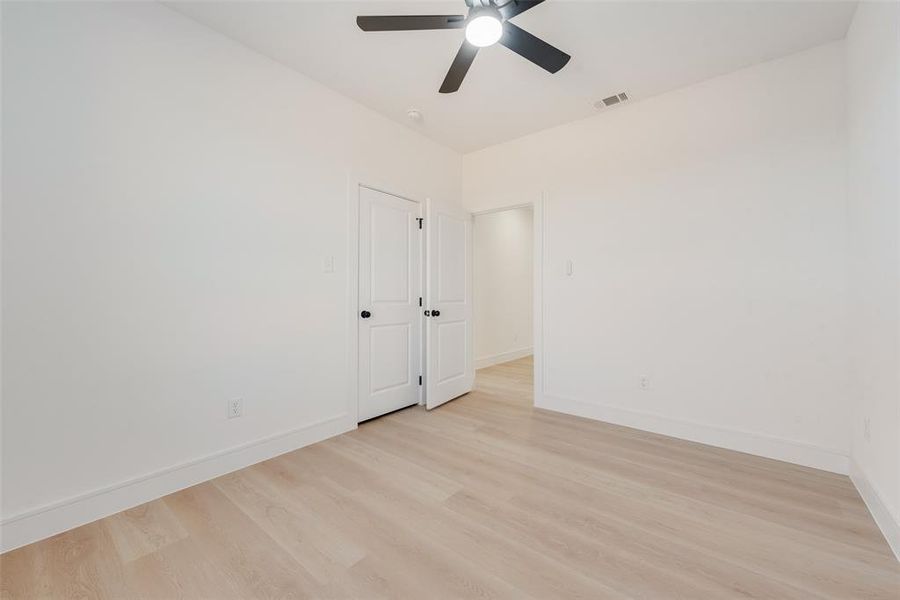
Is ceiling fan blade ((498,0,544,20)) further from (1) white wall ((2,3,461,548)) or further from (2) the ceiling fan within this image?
(1) white wall ((2,3,461,548))

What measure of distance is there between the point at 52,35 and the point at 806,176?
415 cm

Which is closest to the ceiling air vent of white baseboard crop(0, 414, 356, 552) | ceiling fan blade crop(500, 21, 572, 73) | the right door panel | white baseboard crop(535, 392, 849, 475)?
ceiling fan blade crop(500, 21, 572, 73)

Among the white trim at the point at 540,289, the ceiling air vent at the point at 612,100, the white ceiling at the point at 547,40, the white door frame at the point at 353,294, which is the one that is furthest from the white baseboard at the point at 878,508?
the white door frame at the point at 353,294

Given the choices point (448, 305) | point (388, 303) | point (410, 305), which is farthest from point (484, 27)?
point (448, 305)

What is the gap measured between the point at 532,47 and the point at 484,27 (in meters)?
0.33

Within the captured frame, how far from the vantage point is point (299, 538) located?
160 cm

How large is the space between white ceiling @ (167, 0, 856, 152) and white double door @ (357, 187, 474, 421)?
0.89 meters

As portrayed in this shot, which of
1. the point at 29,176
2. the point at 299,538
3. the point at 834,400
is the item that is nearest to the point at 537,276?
the point at 834,400

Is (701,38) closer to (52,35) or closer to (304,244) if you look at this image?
(304,244)

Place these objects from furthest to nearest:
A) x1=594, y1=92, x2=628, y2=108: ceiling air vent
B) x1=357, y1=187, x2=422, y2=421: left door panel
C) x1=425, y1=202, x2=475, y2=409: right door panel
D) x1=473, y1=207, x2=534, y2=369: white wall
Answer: x1=473, y1=207, x2=534, y2=369: white wall
x1=425, y1=202, x2=475, y2=409: right door panel
x1=357, y1=187, x2=422, y2=421: left door panel
x1=594, y1=92, x2=628, y2=108: ceiling air vent

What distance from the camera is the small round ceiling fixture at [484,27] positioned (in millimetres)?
1631

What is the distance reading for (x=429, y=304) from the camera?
338cm

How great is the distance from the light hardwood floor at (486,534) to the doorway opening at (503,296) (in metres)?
2.43

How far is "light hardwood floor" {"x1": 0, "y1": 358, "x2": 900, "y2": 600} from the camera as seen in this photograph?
134 cm
